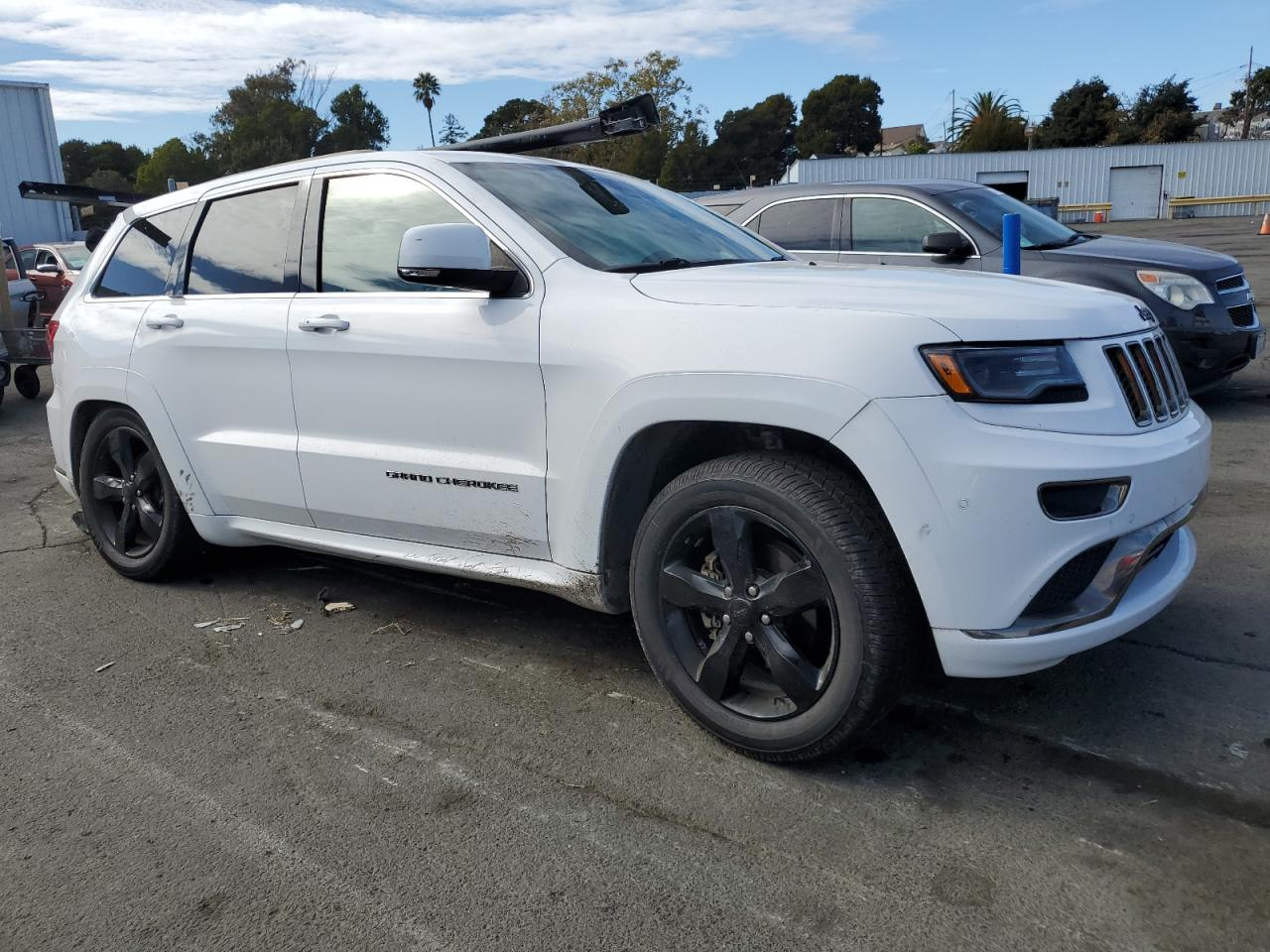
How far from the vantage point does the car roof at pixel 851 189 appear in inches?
296

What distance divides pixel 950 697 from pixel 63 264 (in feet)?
47.8

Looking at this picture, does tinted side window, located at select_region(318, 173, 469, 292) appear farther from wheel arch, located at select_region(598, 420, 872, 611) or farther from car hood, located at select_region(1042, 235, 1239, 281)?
car hood, located at select_region(1042, 235, 1239, 281)

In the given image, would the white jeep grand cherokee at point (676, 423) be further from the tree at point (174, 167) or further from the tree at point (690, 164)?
the tree at point (174, 167)

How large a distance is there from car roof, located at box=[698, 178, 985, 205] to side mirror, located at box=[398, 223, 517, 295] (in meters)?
4.74

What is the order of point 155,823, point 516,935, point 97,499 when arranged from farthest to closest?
point 97,499
point 155,823
point 516,935

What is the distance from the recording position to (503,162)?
3.88m

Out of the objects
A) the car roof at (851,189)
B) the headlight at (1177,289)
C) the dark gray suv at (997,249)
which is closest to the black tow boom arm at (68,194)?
the car roof at (851,189)

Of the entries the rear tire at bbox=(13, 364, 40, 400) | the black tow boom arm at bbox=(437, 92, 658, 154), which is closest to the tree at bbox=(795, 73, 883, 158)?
the rear tire at bbox=(13, 364, 40, 400)

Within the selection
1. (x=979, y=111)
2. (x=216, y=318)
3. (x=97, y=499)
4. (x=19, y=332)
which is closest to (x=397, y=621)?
(x=216, y=318)

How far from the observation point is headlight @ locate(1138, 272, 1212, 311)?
23.1ft

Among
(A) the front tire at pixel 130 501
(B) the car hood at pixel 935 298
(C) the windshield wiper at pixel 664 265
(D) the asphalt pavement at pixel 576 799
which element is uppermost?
(C) the windshield wiper at pixel 664 265

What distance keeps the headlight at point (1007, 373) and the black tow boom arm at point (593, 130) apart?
2.85m

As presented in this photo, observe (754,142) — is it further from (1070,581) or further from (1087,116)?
(1070,581)

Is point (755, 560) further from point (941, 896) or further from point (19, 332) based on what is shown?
point (19, 332)
